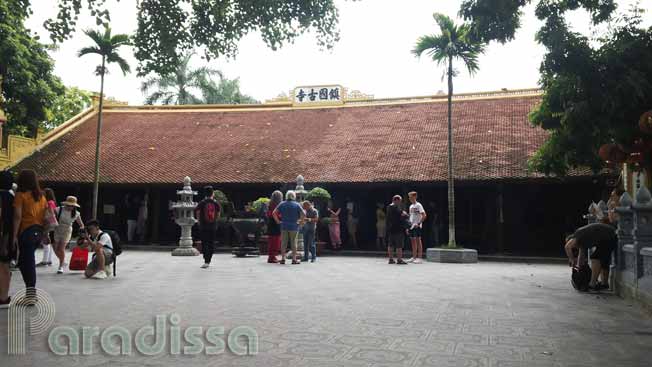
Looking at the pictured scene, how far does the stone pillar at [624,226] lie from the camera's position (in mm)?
7590

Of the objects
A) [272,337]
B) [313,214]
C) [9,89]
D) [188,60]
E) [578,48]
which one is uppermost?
[188,60]

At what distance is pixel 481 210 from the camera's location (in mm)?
19016

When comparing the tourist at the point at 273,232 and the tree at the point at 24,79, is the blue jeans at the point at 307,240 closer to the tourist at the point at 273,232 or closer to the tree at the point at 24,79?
the tourist at the point at 273,232

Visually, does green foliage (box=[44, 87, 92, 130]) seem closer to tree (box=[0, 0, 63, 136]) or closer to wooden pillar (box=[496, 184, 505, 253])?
tree (box=[0, 0, 63, 136])

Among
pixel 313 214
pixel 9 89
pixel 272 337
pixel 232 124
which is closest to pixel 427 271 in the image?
pixel 313 214

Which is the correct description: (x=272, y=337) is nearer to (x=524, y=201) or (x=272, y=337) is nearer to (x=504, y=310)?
(x=504, y=310)

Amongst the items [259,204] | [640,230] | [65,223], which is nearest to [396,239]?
[259,204]

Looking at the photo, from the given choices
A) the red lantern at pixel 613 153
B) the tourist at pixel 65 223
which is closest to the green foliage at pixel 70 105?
the tourist at pixel 65 223

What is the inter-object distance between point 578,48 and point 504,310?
4.89m

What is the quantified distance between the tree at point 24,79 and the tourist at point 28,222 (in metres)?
17.3

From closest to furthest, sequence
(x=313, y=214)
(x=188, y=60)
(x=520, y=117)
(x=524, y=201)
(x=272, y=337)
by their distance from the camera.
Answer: (x=272, y=337), (x=313, y=214), (x=524, y=201), (x=520, y=117), (x=188, y=60)

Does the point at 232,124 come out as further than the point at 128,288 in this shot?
Yes

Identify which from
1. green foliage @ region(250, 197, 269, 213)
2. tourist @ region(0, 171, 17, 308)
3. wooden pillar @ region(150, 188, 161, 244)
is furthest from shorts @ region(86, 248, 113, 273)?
wooden pillar @ region(150, 188, 161, 244)

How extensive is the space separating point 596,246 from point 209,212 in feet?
23.1
